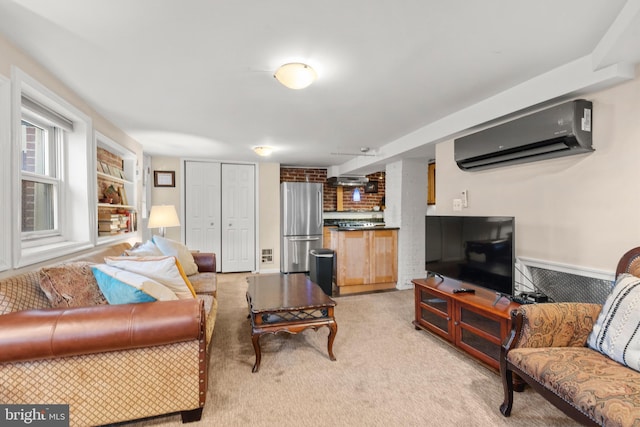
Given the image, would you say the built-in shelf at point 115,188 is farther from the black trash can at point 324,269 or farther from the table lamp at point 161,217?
the black trash can at point 324,269

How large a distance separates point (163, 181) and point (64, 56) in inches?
145

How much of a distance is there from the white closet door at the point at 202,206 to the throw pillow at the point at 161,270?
11.7 ft

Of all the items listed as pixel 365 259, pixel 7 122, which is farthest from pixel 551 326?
pixel 7 122

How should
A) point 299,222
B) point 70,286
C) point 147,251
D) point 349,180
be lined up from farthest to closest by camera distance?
point 349,180 < point 299,222 < point 147,251 < point 70,286

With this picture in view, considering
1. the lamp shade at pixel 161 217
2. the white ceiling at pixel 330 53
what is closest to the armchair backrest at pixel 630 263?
the white ceiling at pixel 330 53

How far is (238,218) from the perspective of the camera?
579 centimetres

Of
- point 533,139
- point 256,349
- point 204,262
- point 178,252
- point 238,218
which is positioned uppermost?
point 533,139

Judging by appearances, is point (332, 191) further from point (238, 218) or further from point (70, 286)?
point (70, 286)

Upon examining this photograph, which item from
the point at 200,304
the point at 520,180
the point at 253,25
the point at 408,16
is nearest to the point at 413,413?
the point at 200,304

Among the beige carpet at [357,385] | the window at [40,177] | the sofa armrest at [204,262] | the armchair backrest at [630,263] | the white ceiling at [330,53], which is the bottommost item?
the beige carpet at [357,385]

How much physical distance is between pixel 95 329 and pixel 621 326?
2.64 m

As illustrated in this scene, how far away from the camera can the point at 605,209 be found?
193 cm

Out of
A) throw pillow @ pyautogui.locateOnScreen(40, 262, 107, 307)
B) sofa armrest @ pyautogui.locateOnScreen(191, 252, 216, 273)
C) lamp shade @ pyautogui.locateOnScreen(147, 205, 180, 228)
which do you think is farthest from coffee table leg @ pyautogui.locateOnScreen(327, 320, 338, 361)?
lamp shade @ pyautogui.locateOnScreen(147, 205, 180, 228)

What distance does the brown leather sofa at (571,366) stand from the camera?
4.02 feet
